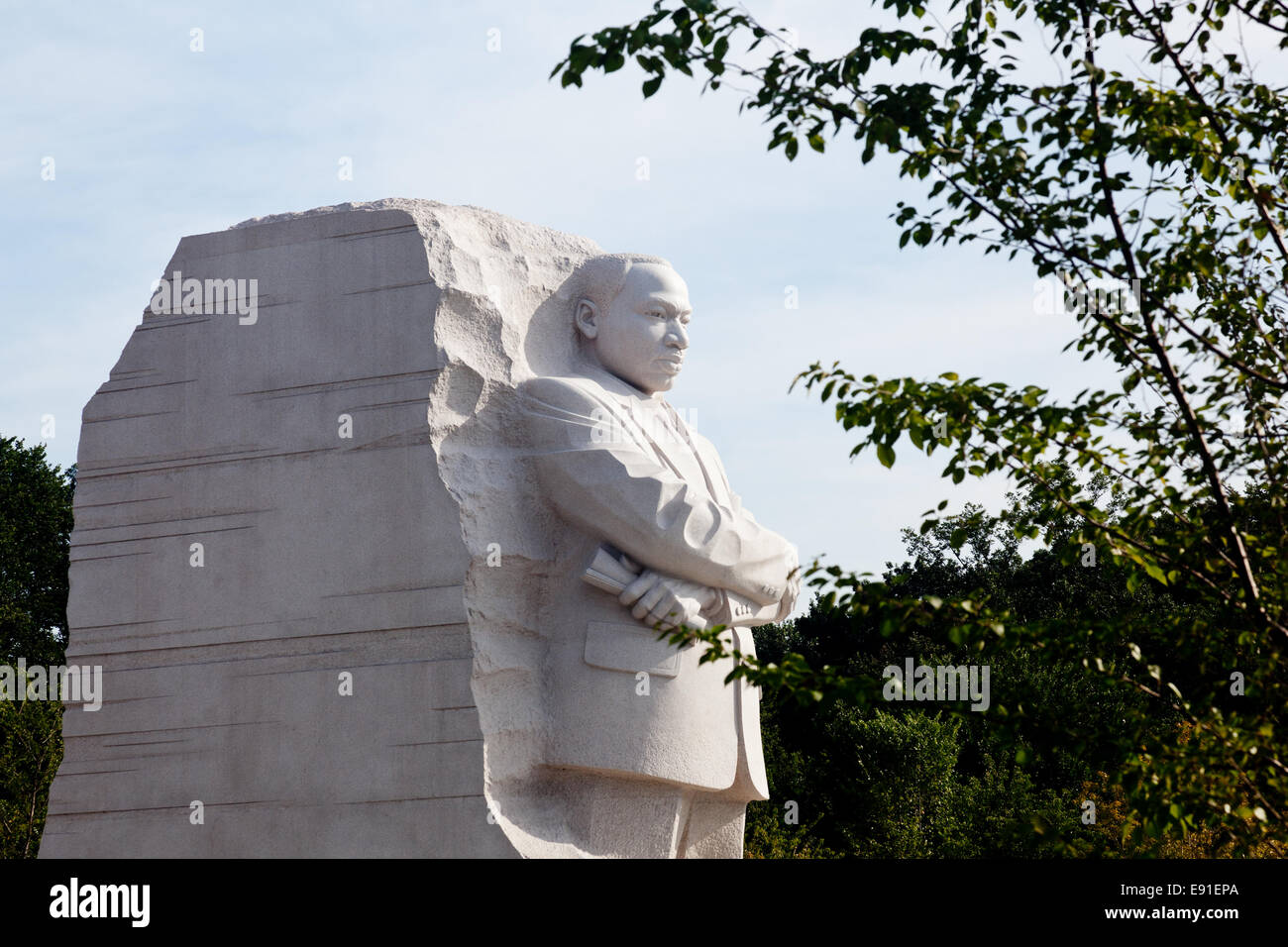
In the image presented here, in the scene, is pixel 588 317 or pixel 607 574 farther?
pixel 588 317

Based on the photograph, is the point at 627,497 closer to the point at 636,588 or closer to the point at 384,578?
the point at 636,588

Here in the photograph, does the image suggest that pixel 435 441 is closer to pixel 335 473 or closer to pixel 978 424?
pixel 335 473

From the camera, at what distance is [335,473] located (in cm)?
675

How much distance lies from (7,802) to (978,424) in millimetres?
15659

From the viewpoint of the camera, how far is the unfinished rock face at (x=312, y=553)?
6.50 meters

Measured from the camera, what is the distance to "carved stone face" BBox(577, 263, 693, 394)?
7387 mm

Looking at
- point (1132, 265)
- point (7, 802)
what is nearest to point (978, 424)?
point (1132, 265)

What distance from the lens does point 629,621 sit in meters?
6.70

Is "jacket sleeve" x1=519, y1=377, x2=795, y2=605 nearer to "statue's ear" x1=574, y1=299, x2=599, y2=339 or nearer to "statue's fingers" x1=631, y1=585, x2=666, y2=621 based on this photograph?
"statue's fingers" x1=631, y1=585, x2=666, y2=621

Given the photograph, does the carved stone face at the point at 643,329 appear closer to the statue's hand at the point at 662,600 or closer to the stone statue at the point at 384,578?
the stone statue at the point at 384,578

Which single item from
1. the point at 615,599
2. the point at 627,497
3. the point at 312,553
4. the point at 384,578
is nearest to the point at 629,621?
the point at 615,599

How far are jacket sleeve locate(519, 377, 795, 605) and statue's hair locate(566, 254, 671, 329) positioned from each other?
0.67 meters

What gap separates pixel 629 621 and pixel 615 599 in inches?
4.5

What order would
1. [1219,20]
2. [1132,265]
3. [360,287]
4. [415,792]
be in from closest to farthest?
[1132,265] < [1219,20] < [415,792] < [360,287]
